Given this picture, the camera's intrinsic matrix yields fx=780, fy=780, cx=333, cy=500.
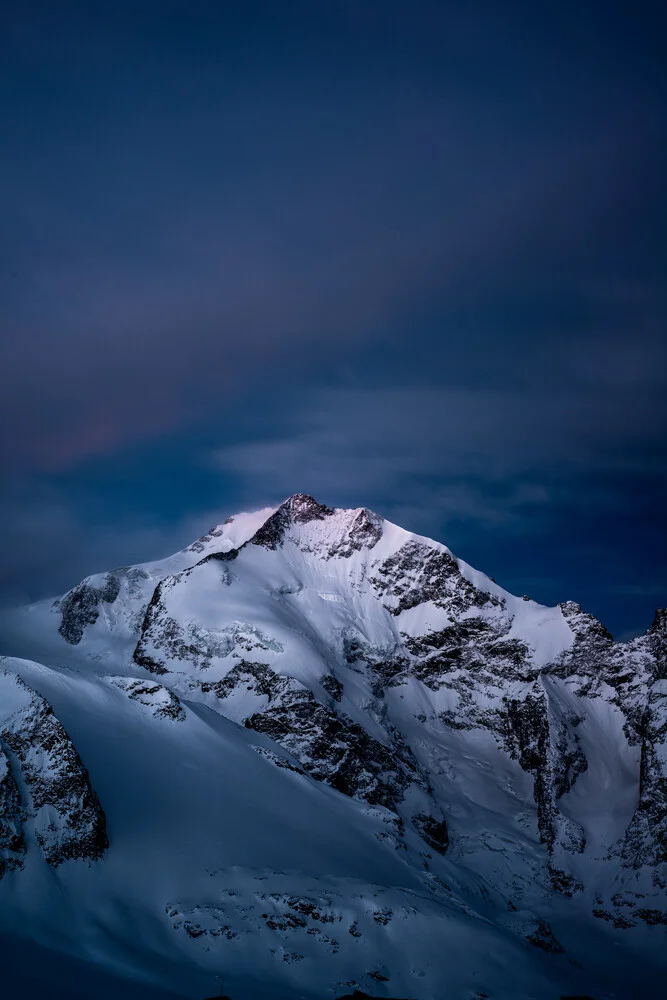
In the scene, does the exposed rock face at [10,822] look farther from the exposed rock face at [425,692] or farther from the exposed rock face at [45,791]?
the exposed rock face at [425,692]

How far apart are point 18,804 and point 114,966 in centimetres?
1906

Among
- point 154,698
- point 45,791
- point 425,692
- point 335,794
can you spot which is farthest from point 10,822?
point 425,692

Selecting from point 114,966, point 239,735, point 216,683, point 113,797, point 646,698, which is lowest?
point 114,966

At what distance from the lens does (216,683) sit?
148375mm

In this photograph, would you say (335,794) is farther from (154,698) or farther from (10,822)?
(10,822)

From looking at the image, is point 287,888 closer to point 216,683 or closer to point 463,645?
point 216,683

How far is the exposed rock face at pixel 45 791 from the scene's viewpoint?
225 feet

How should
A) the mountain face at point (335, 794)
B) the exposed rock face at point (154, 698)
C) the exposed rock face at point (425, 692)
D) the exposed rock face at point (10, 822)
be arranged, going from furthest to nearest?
the exposed rock face at point (425, 692) < the exposed rock face at point (154, 698) < the mountain face at point (335, 794) < the exposed rock face at point (10, 822)

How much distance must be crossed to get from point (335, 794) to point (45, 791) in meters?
52.2

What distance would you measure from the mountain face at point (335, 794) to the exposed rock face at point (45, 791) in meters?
0.20

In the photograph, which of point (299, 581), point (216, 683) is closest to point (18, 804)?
point (216, 683)

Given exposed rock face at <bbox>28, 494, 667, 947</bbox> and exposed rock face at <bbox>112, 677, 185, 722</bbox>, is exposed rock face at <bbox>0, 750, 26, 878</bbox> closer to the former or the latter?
exposed rock face at <bbox>112, 677, 185, 722</bbox>

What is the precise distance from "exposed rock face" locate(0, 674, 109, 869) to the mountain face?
203 mm

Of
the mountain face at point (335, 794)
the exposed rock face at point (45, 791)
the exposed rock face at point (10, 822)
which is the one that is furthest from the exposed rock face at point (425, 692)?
the exposed rock face at point (10, 822)
